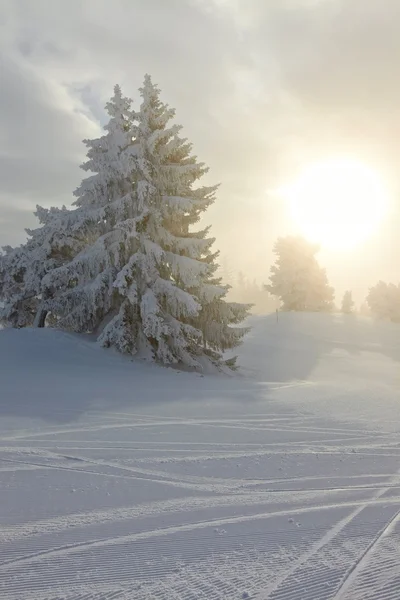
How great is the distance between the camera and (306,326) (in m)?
35.4

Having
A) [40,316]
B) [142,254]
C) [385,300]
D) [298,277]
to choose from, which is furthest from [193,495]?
[385,300]

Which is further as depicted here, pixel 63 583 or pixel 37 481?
pixel 37 481

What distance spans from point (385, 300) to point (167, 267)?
49.1m

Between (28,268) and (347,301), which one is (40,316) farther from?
(347,301)

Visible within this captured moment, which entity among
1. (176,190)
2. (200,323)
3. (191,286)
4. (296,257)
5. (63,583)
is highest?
(296,257)

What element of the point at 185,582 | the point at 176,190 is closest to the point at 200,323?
the point at 176,190

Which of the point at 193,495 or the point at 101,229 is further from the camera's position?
the point at 101,229

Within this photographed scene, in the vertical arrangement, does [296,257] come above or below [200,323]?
above

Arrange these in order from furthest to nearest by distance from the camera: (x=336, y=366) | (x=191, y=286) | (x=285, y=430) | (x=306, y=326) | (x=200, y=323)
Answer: (x=306, y=326), (x=336, y=366), (x=200, y=323), (x=191, y=286), (x=285, y=430)

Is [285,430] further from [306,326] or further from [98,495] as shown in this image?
[306,326]

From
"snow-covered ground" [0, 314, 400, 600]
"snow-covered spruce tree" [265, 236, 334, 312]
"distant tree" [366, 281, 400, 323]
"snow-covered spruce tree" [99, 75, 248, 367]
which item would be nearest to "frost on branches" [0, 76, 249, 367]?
"snow-covered spruce tree" [99, 75, 248, 367]

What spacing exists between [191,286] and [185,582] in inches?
536

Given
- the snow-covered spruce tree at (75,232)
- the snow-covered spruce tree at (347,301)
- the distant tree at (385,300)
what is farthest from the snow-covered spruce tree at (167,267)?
the snow-covered spruce tree at (347,301)

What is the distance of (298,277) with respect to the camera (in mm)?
46844
